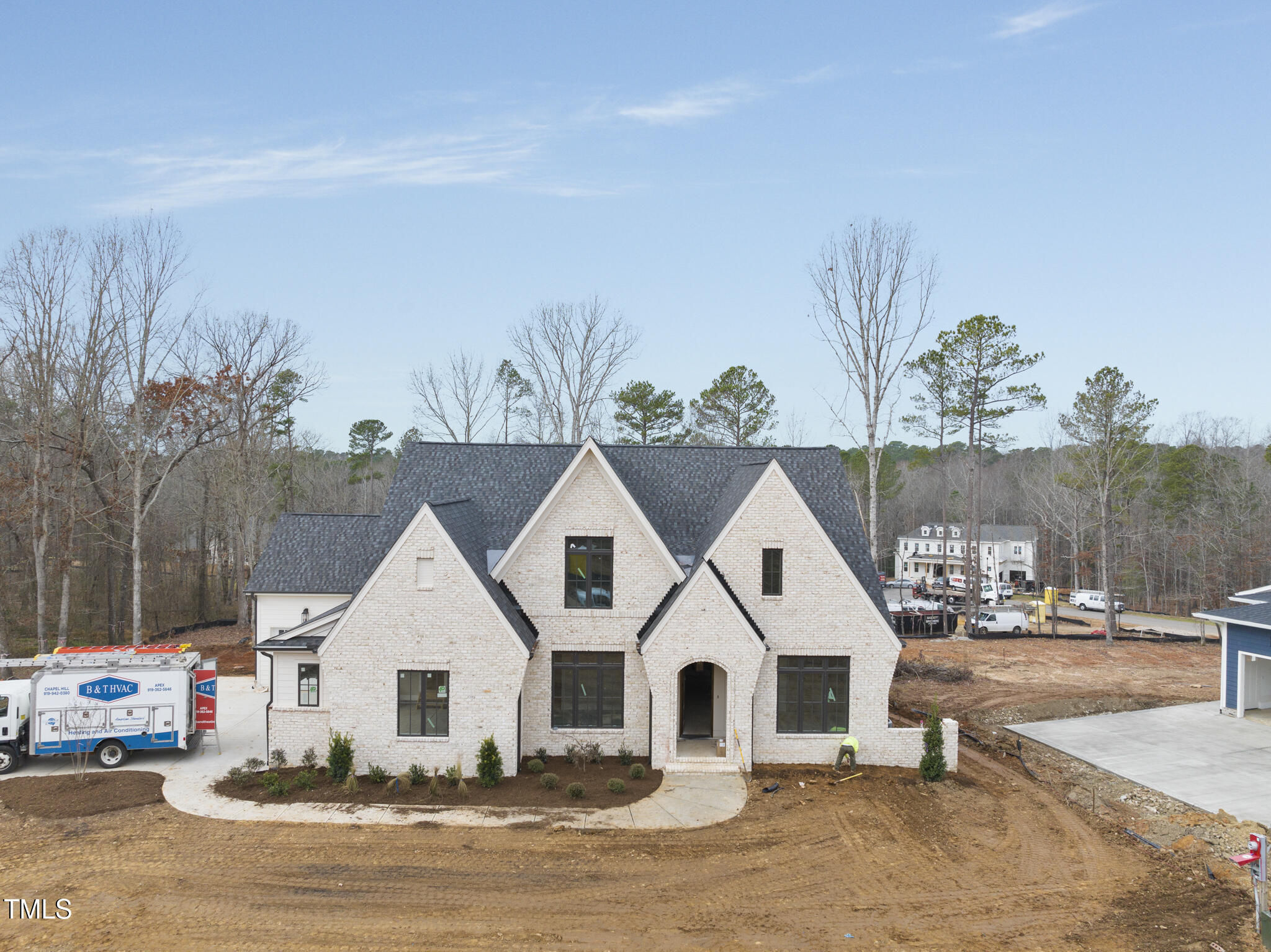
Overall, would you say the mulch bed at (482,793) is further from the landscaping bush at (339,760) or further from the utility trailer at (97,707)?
the utility trailer at (97,707)

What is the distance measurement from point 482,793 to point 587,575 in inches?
212

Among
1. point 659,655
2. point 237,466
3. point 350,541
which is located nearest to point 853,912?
point 659,655

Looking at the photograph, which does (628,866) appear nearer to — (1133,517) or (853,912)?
(853,912)

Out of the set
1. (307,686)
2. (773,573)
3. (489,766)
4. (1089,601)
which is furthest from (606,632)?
(1089,601)

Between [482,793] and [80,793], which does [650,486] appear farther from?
[80,793]

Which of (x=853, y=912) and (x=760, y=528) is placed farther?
(x=760, y=528)

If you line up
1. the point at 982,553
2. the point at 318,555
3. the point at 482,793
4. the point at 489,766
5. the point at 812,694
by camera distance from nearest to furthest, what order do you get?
the point at 482,793, the point at 489,766, the point at 812,694, the point at 318,555, the point at 982,553

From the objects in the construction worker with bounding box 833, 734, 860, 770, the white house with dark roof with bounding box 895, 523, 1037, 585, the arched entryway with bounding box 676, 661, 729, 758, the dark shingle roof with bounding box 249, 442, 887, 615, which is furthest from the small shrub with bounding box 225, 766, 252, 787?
the white house with dark roof with bounding box 895, 523, 1037, 585

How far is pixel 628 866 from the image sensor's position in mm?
12789

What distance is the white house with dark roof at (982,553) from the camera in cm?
7662

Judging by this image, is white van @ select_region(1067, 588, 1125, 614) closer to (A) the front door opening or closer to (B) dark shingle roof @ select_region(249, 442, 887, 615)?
(B) dark shingle roof @ select_region(249, 442, 887, 615)

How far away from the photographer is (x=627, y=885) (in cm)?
1216

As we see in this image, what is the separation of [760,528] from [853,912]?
29.1 feet

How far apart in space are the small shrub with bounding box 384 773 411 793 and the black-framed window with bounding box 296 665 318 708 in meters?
4.19
